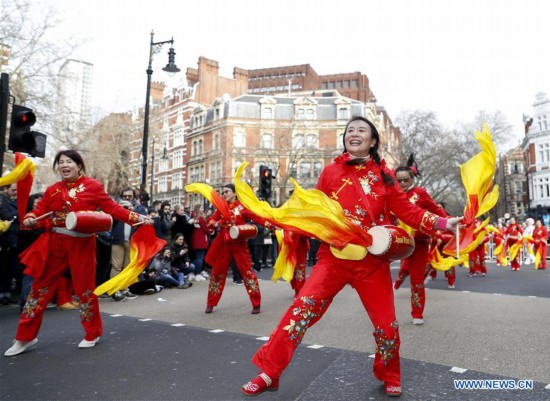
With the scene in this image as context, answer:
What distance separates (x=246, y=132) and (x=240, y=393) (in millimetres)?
45894

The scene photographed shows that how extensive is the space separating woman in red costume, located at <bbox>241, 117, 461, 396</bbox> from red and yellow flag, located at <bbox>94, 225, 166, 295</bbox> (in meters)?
2.30

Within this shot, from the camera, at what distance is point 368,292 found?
10.2ft

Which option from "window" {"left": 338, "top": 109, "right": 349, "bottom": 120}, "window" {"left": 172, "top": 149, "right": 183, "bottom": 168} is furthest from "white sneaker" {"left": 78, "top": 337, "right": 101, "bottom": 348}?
"window" {"left": 172, "top": 149, "right": 183, "bottom": 168}

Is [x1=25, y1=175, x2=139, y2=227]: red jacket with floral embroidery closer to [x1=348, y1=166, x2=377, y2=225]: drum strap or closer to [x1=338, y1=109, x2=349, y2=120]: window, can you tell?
[x1=348, y1=166, x2=377, y2=225]: drum strap

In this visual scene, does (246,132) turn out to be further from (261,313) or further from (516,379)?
(516,379)

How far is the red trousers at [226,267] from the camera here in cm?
670

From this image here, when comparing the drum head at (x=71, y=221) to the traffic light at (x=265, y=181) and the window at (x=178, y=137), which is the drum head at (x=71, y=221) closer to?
the traffic light at (x=265, y=181)

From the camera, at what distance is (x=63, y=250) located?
14.9 feet

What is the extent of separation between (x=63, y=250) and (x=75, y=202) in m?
0.50

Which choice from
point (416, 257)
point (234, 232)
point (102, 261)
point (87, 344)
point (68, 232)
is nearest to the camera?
point (68, 232)

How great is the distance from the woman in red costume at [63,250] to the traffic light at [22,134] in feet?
8.81

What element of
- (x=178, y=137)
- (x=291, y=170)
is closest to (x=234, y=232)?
(x=291, y=170)

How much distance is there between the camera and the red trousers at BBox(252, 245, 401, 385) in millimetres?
2971

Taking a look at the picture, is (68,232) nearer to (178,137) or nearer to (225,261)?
(225,261)
